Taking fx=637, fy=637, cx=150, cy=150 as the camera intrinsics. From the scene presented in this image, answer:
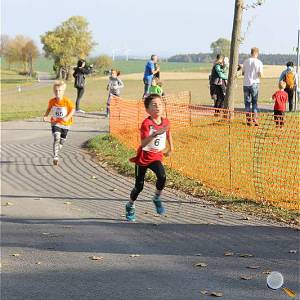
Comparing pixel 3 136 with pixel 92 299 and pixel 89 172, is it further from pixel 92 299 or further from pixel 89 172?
pixel 92 299

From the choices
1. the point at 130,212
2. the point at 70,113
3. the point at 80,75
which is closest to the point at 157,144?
the point at 130,212

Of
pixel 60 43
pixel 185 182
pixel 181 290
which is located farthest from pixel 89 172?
pixel 60 43

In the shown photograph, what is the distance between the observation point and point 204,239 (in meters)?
7.13

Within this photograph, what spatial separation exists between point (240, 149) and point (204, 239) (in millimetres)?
4510

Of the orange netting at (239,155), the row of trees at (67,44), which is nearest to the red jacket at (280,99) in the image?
the orange netting at (239,155)

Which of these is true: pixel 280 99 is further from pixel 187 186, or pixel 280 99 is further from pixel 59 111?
pixel 187 186

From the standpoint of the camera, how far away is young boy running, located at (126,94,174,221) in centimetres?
783

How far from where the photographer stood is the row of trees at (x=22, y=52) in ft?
398

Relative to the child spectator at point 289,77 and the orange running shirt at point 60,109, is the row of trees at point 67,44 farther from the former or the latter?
the orange running shirt at point 60,109

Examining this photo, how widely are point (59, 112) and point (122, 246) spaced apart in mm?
6157

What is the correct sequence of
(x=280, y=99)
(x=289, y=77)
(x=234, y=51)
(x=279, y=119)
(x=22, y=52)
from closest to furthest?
(x=279, y=119) < (x=280, y=99) < (x=234, y=51) < (x=289, y=77) < (x=22, y=52)

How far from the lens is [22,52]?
122188 millimetres

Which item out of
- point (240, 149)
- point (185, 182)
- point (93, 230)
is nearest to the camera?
point (93, 230)

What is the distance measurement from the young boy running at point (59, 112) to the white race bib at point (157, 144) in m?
4.78
